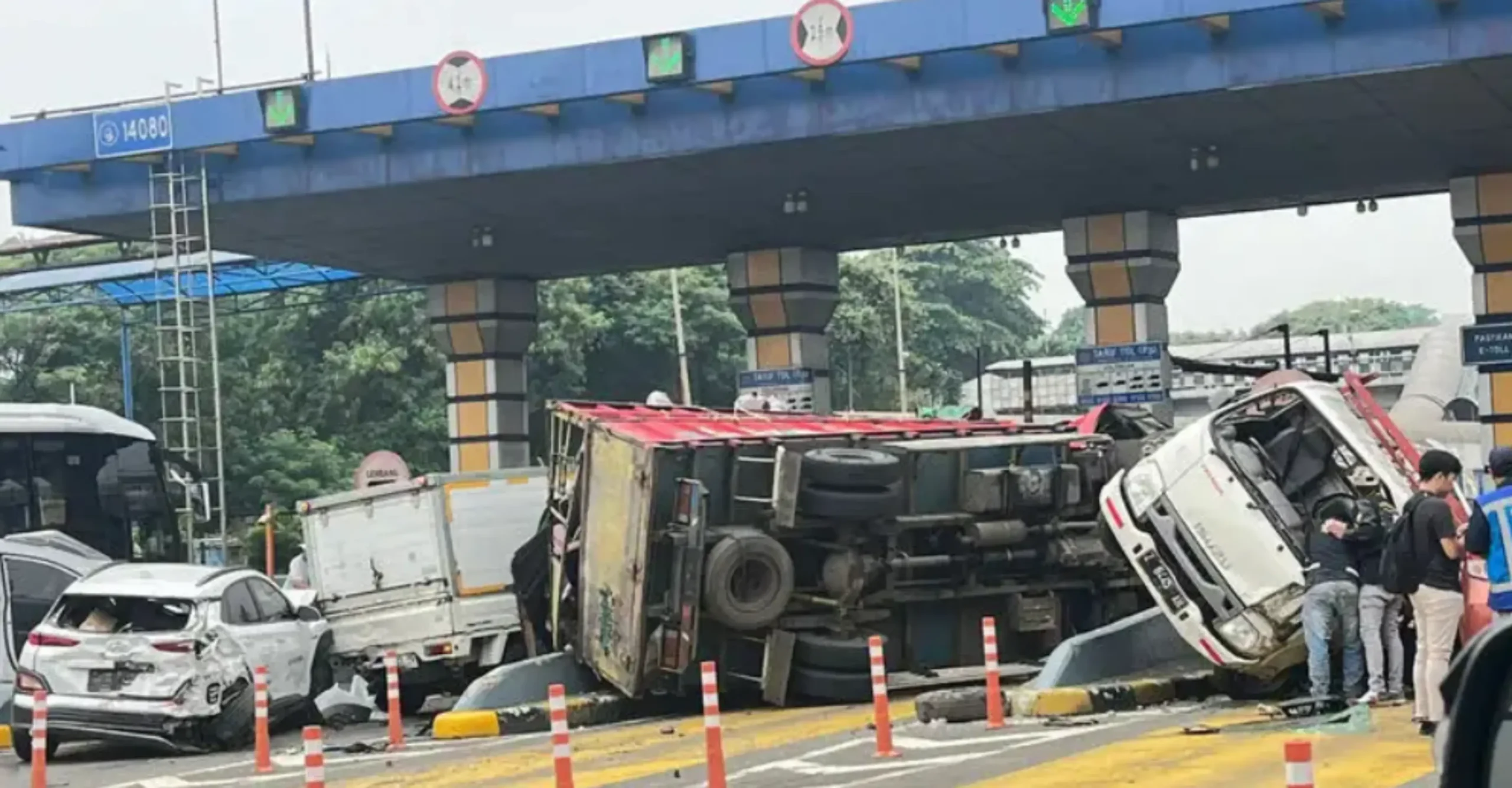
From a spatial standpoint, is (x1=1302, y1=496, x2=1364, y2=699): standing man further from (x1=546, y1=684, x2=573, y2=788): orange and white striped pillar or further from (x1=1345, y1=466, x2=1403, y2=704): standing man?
(x1=546, y1=684, x2=573, y2=788): orange and white striped pillar

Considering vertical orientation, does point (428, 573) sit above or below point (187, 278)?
below

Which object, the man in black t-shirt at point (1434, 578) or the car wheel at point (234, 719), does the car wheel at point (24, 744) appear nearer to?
the car wheel at point (234, 719)

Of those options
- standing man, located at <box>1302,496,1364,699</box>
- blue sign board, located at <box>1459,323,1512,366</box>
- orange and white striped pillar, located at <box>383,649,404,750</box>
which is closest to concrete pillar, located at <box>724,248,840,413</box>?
blue sign board, located at <box>1459,323,1512,366</box>

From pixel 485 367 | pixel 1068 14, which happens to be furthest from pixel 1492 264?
pixel 485 367

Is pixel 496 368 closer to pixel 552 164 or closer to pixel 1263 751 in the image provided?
pixel 552 164

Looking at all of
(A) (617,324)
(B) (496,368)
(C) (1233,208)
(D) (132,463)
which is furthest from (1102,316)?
(A) (617,324)

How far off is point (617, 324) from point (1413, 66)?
3385 centimetres

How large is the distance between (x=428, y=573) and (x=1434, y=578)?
10478 mm

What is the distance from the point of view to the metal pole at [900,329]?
6172 cm

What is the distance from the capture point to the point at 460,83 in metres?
27.0

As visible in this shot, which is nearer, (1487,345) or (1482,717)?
(1482,717)

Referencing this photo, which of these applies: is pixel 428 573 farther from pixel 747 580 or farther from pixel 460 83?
pixel 460 83

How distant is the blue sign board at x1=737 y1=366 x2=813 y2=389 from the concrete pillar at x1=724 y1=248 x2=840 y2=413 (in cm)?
4

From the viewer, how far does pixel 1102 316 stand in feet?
104
